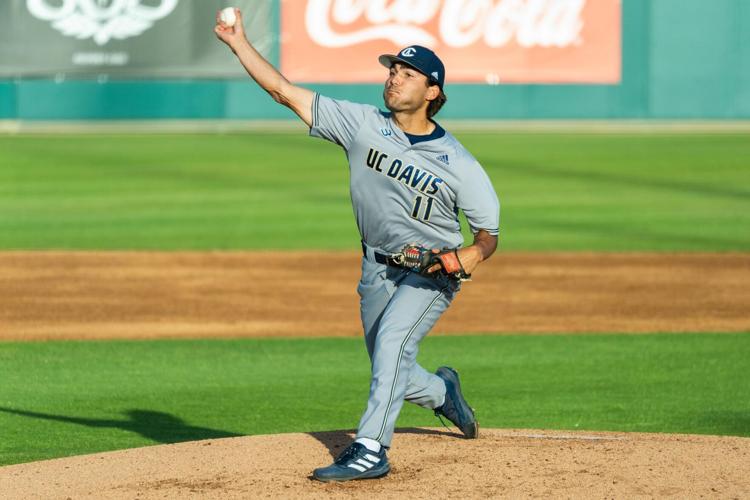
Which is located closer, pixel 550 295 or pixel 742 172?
pixel 550 295

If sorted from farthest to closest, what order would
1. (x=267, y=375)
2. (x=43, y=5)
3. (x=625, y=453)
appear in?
(x=43, y=5)
(x=267, y=375)
(x=625, y=453)

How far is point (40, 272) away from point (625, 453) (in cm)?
930

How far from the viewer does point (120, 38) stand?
2753 centimetres

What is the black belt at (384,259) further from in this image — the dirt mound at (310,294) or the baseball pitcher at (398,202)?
the dirt mound at (310,294)

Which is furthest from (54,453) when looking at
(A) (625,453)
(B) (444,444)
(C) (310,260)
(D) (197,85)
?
(D) (197,85)

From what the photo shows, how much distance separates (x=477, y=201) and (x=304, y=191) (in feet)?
50.5

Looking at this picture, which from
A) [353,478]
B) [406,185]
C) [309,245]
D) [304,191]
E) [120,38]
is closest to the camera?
[353,478]

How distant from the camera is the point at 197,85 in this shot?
91.2 ft

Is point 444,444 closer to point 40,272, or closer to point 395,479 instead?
point 395,479

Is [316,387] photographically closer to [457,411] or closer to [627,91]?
[457,411]

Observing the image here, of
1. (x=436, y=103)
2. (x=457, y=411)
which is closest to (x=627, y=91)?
(x=457, y=411)

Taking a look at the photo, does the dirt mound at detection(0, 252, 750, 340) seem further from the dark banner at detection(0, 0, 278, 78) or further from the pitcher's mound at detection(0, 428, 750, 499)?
the dark banner at detection(0, 0, 278, 78)

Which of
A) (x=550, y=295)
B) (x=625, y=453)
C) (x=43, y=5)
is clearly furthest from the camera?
(x=43, y=5)

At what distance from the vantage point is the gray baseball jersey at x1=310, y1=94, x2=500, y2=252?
6.16m
